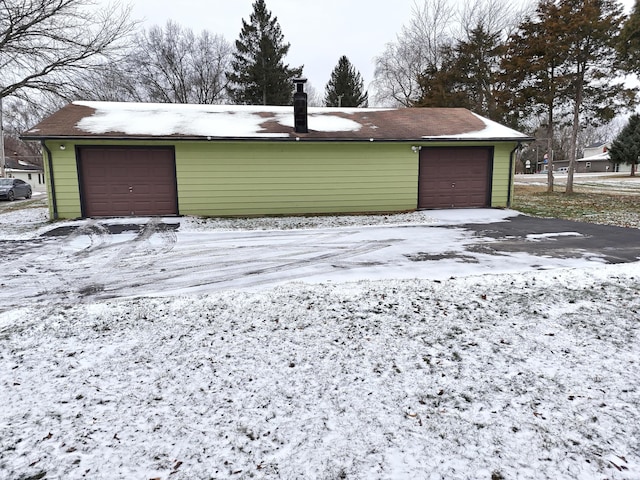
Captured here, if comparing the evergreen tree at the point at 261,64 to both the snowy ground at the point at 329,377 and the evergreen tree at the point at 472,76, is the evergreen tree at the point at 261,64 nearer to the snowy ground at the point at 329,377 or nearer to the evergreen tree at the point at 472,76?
the evergreen tree at the point at 472,76

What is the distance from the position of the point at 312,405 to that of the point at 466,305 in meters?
2.20

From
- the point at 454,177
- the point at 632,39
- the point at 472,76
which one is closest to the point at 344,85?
the point at 472,76

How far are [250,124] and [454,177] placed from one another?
6.55 metres

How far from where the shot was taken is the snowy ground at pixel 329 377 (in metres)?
1.99

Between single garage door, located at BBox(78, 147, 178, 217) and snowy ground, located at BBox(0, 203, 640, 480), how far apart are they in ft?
19.1

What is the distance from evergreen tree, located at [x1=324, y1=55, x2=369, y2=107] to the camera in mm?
33781

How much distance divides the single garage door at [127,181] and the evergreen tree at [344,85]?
1013 inches

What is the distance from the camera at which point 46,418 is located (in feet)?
7.52

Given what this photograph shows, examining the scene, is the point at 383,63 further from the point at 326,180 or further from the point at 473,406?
the point at 473,406

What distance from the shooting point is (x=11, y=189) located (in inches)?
782

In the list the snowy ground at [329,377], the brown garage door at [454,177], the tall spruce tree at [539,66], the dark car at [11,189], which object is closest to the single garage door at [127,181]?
the snowy ground at [329,377]

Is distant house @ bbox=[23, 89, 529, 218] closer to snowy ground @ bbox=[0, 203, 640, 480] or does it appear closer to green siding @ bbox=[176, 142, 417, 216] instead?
green siding @ bbox=[176, 142, 417, 216]

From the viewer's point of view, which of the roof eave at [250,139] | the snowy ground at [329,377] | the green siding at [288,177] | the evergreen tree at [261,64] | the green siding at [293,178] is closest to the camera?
the snowy ground at [329,377]

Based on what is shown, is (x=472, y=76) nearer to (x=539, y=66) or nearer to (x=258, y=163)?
(x=539, y=66)
